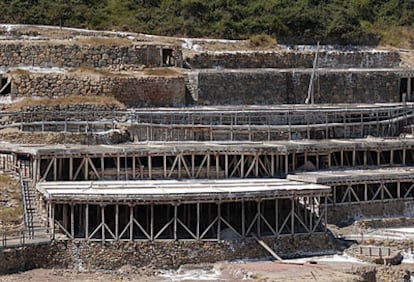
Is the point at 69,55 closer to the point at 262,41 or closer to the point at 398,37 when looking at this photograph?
the point at 262,41

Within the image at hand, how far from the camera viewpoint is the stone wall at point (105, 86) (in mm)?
53594

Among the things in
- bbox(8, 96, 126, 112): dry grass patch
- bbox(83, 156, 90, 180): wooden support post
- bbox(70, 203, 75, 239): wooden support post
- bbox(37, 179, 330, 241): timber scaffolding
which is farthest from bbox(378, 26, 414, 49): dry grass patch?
bbox(70, 203, 75, 239): wooden support post

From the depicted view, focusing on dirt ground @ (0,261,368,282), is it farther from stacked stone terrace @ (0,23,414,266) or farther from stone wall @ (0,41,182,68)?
stone wall @ (0,41,182,68)

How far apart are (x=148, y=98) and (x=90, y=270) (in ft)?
54.7

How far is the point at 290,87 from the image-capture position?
2378 inches

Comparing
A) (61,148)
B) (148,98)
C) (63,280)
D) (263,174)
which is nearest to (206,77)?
(148,98)

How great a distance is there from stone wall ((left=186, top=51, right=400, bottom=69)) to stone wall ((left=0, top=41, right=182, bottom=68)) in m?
6.15

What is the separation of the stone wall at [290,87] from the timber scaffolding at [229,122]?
1.89m

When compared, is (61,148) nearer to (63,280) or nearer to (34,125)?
(34,125)

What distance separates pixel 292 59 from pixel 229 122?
1423 cm

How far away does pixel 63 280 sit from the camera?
3928 cm

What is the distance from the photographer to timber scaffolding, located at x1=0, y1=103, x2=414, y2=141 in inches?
2009

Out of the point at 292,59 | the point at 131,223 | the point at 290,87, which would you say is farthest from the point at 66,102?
the point at 292,59

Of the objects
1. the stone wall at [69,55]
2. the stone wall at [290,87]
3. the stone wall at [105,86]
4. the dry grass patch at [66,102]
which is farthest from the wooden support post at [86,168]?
the stone wall at [290,87]
